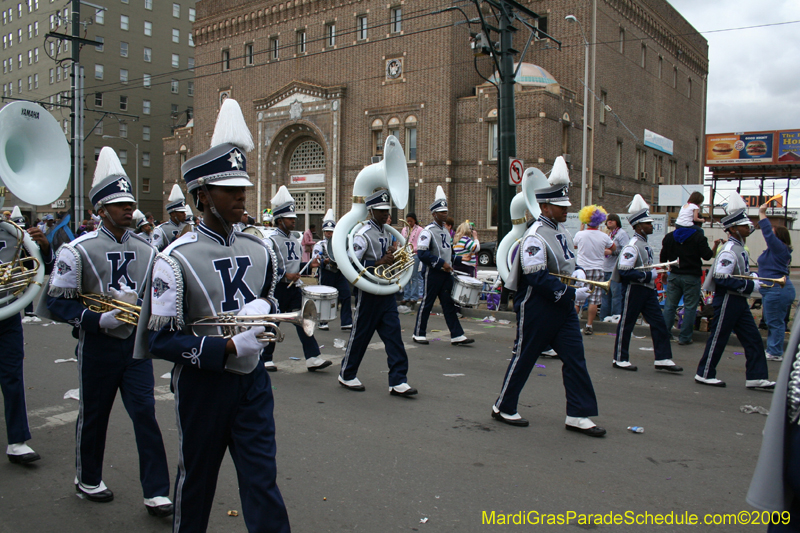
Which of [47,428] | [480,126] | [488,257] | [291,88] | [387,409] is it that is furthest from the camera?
[291,88]

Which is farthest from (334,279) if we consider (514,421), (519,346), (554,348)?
(554,348)

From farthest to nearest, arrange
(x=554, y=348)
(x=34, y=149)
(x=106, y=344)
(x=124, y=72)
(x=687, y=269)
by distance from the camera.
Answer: (x=124, y=72) < (x=687, y=269) < (x=554, y=348) < (x=34, y=149) < (x=106, y=344)

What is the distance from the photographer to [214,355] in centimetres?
259

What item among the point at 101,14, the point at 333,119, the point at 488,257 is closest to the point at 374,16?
the point at 333,119

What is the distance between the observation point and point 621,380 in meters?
7.34

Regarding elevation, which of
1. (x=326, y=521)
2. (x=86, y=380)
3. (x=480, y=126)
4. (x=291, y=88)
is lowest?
(x=326, y=521)

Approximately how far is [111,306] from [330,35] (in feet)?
107

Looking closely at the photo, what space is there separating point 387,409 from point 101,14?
2567 inches

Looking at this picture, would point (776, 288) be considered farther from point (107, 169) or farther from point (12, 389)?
point (12, 389)

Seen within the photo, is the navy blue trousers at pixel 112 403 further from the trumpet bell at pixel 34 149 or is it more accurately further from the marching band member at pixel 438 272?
the marching band member at pixel 438 272

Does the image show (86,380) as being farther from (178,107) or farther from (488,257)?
A: (178,107)

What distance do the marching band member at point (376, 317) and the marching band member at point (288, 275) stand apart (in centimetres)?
78

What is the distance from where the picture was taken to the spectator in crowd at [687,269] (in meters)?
9.28

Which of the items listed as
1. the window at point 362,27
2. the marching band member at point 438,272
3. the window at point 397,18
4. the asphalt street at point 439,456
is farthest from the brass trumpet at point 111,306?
the window at point 362,27
